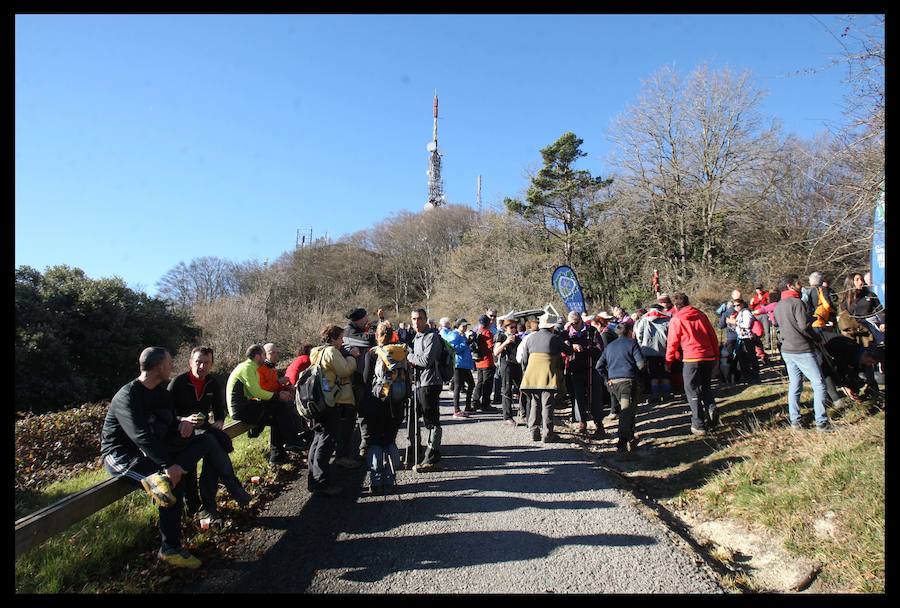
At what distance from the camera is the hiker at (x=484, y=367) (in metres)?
10.0

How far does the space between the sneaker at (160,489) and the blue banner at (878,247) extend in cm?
650

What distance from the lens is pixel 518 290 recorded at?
29906mm

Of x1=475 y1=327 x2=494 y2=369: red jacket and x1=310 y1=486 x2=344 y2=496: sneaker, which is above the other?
x1=475 y1=327 x2=494 y2=369: red jacket

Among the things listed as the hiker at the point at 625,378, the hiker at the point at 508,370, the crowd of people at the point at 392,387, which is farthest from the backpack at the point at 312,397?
the hiker at the point at 508,370

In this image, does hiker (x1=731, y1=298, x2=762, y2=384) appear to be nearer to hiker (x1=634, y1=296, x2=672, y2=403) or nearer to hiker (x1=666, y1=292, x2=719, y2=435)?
hiker (x1=634, y1=296, x2=672, y2=403)

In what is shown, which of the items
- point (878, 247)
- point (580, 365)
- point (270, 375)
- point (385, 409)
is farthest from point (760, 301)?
point (270, 375)

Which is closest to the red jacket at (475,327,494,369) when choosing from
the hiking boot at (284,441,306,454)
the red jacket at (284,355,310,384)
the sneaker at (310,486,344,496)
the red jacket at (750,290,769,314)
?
the red jacket at (284,355,310,384)

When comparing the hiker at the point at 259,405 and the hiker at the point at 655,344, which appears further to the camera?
the hiker at the point at 655,344

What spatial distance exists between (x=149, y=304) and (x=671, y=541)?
2383 centimetres

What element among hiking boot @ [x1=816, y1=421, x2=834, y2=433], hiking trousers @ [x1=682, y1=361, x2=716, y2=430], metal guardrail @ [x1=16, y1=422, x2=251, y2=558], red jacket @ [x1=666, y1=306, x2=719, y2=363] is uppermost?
red jacket @ [x1=666, y1=306, x2=719, y2=363]

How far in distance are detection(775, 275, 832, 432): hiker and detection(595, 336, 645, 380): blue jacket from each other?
169 centimetres

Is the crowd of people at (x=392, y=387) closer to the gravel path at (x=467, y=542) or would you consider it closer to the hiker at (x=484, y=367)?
the gravel path at (x=467, y=542)

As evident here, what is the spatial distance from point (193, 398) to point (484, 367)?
6.05 metres

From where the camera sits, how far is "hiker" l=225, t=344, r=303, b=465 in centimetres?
606
